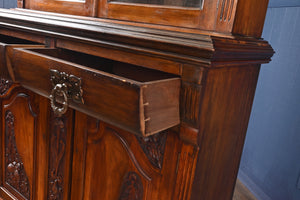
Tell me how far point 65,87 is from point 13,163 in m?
0.63

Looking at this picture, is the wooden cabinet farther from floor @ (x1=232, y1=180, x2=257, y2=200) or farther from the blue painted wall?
floor @ (x1=232, y1=180, x2=257, y2=200)

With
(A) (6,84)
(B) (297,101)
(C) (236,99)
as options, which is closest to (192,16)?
(C) (236,99)

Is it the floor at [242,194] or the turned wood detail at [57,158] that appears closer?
the turned wood detail at [57,158]

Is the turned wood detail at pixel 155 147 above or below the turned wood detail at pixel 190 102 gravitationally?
below

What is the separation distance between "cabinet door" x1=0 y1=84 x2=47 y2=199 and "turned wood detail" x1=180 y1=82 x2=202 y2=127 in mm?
501

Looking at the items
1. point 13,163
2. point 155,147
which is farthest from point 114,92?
point 13,163

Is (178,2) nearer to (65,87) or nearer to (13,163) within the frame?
(65,87)

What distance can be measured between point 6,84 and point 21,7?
29 centimetres

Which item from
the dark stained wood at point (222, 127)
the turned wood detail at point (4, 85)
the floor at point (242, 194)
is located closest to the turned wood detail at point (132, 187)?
the dark stained wood at point (222, 127)

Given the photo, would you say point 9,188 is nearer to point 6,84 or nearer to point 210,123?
point 6,84

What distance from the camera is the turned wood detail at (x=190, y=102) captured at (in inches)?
19.3

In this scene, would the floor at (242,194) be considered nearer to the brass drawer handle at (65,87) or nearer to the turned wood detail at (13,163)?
the turned wood detail at (13,163)

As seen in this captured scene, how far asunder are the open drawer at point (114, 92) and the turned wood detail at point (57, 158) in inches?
8.2

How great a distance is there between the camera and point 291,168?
114cm
